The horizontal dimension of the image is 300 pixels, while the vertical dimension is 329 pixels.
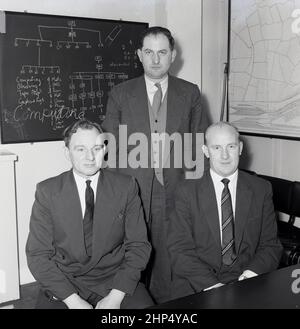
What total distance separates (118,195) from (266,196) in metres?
0.69

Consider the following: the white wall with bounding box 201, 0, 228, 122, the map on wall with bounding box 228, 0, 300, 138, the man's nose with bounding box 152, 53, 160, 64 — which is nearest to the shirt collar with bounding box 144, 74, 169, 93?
the man's nose with bounding box 152, 53, 160, 64

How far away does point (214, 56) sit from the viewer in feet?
13.8

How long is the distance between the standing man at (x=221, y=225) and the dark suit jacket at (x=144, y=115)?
2.21 ft

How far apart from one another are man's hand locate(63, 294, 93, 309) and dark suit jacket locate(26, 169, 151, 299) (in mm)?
47

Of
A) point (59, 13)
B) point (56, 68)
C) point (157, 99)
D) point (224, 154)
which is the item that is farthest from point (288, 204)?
point (59, 13)

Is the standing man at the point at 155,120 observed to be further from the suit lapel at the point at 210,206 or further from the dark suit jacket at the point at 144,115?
the suit lapel at the point at 210,206

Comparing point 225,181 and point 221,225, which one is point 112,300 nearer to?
point 221,225

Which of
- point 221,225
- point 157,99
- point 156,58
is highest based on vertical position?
point 156,58

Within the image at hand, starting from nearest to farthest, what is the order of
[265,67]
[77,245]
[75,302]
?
[75,302]
[77,245]
[265,67]

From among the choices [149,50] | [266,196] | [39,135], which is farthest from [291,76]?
[39,135]

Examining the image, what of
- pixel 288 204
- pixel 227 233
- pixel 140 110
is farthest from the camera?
pixel 288 204

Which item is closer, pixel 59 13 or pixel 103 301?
pixel 103 301

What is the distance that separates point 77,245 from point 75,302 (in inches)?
9.2

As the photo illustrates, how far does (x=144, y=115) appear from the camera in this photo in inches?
106
